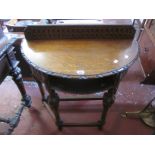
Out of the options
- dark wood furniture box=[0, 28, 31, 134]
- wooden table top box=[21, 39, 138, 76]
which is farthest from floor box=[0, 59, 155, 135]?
wooden table top box=[21, 39, 138, 76]

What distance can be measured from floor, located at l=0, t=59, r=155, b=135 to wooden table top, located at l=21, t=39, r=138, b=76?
2.40 feet

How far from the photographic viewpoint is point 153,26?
5.91 ft

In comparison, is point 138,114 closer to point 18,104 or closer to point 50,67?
point 50,67

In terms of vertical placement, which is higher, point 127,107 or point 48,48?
point 48,48

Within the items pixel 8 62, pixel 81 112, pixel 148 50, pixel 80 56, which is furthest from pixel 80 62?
pixel 148 50

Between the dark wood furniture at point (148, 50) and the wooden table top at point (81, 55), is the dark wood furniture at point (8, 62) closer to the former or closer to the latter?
the wooden table top at point (81, 55)

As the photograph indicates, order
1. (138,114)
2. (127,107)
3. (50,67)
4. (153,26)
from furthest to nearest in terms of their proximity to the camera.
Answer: (153,26) < (127,107) < (138,114) < (50,67)

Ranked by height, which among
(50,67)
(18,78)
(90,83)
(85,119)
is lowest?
(85,119)

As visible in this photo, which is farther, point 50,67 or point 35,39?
point 35,39

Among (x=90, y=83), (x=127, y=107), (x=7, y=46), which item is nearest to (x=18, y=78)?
(x=7, y=46)

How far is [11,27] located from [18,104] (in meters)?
0.79

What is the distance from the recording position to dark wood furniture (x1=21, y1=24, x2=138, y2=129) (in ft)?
2.90

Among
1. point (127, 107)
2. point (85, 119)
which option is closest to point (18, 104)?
point (85, 119)
